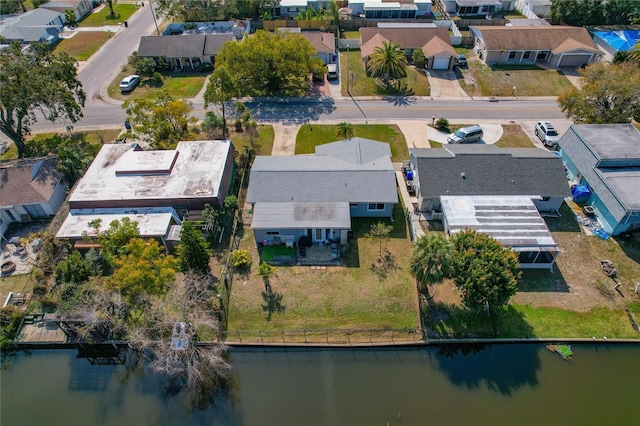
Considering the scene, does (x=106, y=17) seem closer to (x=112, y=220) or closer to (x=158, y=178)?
(x=158, y=178)

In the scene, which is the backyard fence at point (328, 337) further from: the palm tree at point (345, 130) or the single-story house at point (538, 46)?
the single-story house at point (538, 46)

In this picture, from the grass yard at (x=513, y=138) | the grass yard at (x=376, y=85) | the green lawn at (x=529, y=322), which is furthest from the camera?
the grass yard at (x=376, y=85)

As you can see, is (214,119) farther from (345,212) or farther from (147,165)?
(345,212)

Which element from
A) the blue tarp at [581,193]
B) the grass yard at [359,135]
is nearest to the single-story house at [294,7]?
the grass yard at [359,135]

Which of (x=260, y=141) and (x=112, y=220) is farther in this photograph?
(x=260, y=141)

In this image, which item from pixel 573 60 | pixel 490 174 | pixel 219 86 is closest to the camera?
pixel 490 174

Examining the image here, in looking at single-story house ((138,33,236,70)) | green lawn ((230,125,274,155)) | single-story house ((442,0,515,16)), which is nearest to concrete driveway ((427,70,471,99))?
single-story house ((442,0,515,16))

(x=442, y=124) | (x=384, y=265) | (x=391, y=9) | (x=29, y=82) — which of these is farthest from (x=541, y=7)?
(x=29, y=82)
